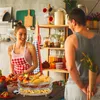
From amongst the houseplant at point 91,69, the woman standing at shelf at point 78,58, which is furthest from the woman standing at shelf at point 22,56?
the houseplant at point 91,69

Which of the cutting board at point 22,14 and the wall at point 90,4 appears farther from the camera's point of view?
the cutting board at point 22,14

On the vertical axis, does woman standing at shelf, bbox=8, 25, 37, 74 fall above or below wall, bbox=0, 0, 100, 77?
below

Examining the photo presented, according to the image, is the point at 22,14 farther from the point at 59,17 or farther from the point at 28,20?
the point at 59,17

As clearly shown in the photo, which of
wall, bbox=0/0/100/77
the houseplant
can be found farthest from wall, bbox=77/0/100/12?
the houseplant

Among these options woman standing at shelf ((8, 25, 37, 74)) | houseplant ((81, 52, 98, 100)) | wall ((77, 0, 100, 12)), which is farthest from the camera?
wall ((77, 0, 100, 12))

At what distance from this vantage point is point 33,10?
13.0 ft

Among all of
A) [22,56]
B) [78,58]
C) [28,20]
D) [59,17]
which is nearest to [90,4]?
[59,17]

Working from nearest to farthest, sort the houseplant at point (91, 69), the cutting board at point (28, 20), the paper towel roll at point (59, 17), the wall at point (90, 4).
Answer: the houseplant at point (91, 69), the paper towel roll at point (59, 17), the wall at point (90, 4), the cutting board at point (28, 20)

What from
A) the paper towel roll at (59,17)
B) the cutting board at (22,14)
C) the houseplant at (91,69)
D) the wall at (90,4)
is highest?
the wall at (90,4)

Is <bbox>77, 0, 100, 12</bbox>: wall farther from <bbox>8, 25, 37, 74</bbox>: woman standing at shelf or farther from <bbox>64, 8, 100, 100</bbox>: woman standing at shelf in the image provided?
<bbox>64, 8, 100, 100</bbox>: woman standing at shelf

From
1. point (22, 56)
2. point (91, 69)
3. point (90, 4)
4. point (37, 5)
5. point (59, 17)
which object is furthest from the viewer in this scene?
point (37, 5)

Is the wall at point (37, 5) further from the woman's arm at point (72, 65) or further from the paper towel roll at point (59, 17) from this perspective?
the woman's arm at point (72, 65)

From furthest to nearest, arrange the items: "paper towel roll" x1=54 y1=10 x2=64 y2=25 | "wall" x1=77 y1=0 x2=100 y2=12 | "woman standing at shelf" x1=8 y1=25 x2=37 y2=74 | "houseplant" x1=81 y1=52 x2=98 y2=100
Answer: "wall" x1=77 y1=0 x2=100 y2=12, "paper towel roll" x1=54 y1=10 x2=64 y2=25, "woman standing at shelf" x1=8 y1=25 x2=37 y2=74, "houseplant" x1=81 y1=52 x2=98 y2=100

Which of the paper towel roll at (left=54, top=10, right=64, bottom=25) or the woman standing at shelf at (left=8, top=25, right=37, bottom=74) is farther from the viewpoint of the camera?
the paper towel roll at (left=54, top=10, right=64, bottom=25)
